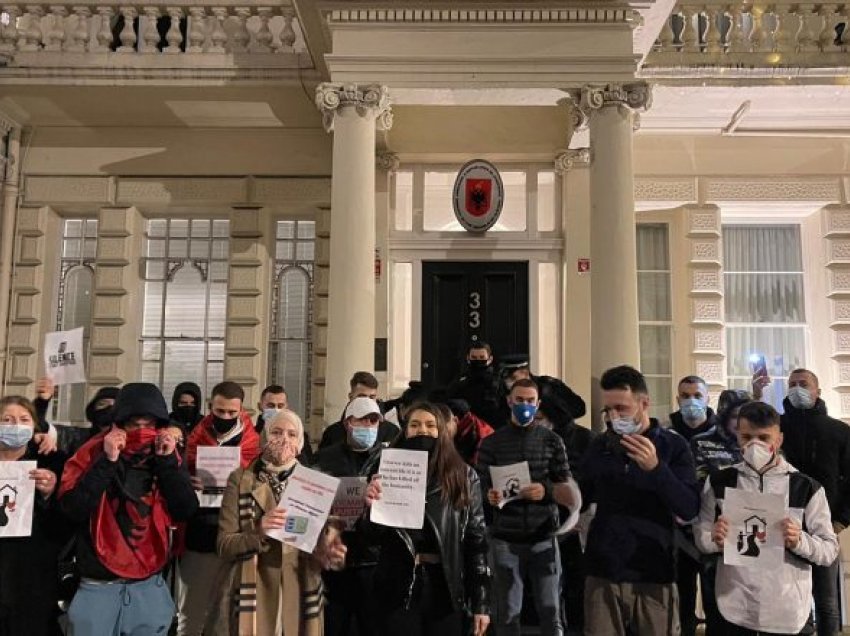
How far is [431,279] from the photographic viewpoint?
10.4 meters

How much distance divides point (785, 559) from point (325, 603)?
2340mm

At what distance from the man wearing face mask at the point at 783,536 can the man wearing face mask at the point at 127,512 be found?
268cm

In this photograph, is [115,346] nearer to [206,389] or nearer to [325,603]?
[206,389]

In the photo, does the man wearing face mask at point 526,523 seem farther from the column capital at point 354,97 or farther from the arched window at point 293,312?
the arched window at point 293,312

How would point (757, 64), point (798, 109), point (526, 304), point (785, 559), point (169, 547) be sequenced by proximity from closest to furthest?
point (785, 559) < point (169, 547) < point (757, 64) < point (798, 109) < point (526, 304)

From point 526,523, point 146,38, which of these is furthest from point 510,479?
point 146,38

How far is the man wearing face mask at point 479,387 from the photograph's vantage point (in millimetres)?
6512

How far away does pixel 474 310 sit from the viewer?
10.3m

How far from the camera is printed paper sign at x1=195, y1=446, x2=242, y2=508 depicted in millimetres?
4555

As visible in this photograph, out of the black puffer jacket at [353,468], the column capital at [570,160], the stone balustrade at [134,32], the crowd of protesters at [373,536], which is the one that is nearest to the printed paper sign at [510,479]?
the crowd of protesters at [373,536]

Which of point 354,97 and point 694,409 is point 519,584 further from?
point 354,97

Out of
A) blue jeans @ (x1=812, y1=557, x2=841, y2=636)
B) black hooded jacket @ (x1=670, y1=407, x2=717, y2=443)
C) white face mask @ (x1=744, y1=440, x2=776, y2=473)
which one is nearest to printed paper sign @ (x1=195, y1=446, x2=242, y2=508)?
white face mask @ (x1=744, y1=440, x2=776, y2=473)

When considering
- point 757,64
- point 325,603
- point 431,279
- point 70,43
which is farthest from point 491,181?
point 325,603

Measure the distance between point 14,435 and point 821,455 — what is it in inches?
205
